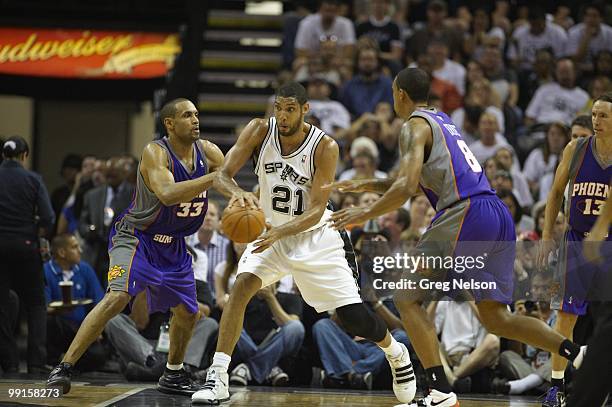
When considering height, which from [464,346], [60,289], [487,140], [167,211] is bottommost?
[464,346]

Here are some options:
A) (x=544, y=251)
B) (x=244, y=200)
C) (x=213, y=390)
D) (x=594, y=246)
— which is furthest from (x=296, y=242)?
(x=594, y=246)

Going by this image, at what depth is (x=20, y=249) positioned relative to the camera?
9.37 m

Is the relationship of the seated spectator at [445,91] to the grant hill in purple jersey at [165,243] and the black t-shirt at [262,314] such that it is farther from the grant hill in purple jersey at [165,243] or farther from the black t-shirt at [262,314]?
the grant hill in purple jersey at [165,243]

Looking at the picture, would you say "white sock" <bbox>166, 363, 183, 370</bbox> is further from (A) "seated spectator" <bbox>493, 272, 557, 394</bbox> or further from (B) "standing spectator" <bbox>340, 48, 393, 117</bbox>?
(B) "standing spectator" <bbox>340, 48, 393, 117</bbox>

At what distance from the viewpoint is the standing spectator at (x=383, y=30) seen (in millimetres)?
13789

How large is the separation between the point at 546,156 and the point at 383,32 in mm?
3426

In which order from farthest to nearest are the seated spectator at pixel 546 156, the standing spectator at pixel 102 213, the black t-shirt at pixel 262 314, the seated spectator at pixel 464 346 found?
the seated spectator at pixel 546 156 → the standing spectator at pixel 102 213 → the black t-shirt at pixel 262 314 → the seated spectator at pixel 464 346

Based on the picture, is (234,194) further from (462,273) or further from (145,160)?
(462,273)

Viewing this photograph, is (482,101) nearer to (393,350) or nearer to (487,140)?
(487,140)

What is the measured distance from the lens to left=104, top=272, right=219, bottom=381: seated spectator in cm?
860

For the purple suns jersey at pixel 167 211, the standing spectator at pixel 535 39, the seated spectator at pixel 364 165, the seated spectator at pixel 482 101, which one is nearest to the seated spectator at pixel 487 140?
the seated spectator at pixel 482 101

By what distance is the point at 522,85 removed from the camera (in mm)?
13914

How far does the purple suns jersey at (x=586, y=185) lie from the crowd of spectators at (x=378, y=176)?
83cm

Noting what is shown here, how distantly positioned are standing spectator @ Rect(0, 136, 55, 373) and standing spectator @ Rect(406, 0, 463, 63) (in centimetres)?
595
